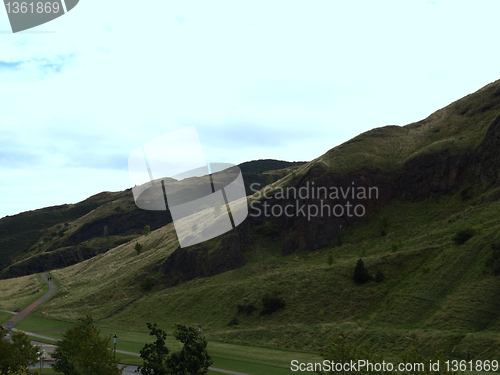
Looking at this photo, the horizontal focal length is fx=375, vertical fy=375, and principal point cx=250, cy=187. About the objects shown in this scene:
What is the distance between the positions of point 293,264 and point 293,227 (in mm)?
10244

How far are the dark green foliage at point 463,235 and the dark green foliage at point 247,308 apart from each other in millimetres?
24667

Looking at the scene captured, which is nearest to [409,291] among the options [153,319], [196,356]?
[196,356]

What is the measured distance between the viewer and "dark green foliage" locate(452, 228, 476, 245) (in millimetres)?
40469

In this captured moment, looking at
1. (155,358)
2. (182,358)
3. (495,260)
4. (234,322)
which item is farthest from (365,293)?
(155,358)

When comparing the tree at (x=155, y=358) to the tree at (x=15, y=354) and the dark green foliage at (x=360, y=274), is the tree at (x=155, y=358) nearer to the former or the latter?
the tree at (x=15, y=354)

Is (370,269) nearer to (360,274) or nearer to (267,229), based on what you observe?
(360,274)

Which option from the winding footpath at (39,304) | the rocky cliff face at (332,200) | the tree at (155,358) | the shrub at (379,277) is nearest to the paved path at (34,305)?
the winding footpath at (39,304)

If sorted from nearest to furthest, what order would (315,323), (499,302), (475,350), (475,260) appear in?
1. (475,350)
2. (499,302)
3. (475,260)
4. (315,323)

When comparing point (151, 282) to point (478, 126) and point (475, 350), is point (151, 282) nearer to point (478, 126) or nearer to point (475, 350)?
point (475, 350)

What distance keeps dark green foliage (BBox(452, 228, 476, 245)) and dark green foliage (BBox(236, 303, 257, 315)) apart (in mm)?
24667

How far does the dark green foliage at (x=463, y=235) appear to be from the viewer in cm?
4047

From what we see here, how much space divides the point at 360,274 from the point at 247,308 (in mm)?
14494

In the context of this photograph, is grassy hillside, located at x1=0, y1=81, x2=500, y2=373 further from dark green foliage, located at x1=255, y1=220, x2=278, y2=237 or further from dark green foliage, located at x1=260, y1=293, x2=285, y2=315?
dark green foliage, located at x1=255, y1=220, x2=278, y2=237

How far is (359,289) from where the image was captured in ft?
139
